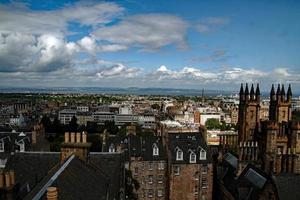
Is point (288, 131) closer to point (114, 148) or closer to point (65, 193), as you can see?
point (114, 148)

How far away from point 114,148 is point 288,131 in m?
24.1

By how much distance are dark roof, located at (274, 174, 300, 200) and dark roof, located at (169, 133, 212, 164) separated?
15.4 meters

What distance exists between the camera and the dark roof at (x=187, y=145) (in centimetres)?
4609

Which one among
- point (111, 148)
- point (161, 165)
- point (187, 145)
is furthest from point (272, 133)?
point (111, 148)

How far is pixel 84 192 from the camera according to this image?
63.0 ft

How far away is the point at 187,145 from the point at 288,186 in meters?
17.8

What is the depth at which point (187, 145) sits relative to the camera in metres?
47.1

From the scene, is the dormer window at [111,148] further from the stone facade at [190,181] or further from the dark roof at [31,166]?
the dark roof at [31,166]

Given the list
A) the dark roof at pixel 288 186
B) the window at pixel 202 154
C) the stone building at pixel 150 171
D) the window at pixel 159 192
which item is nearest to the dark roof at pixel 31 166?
the dark roof at pixel 288 186

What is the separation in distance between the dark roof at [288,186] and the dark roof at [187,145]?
605 inches

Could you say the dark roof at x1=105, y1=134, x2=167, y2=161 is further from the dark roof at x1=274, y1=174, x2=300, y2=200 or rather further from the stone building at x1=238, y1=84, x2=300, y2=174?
the dark roof at x1=274, y1=174, x2=300, y2=200

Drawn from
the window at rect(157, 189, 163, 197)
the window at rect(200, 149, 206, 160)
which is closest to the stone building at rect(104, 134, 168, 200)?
the window at rect(157, 189, 163, 197)

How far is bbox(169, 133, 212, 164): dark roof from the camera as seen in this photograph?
46094 millimetres

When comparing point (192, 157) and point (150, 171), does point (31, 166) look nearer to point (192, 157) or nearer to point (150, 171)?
point (150, 171)
